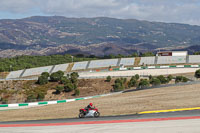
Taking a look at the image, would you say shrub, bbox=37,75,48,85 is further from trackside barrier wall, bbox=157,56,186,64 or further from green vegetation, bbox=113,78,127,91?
trackside barrier wall, bbox=157,56,186,64

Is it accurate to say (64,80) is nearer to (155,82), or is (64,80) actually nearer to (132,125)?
(155,82)

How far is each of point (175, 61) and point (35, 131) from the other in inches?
4216

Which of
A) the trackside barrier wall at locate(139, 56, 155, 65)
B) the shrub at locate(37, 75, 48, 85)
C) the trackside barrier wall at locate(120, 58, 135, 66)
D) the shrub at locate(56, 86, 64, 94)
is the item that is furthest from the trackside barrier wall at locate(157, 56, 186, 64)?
the shrub at locate(56, 86, 64, 94)

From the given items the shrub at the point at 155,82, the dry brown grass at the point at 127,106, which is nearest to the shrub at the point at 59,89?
the shrub at the point at 155,82

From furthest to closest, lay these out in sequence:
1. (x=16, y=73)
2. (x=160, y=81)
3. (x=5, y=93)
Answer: (x=16, y=73) < (x=5, y=93) < (x=160, y=81)

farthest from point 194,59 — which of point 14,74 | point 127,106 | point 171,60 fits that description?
point 127,106

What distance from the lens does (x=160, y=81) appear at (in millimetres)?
73312

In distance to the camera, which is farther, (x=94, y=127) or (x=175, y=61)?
(x=175, y=61)

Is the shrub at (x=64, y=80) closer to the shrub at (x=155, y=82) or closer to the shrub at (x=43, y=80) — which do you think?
the shrub at (x=43, y=80)

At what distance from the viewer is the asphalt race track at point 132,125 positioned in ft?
67.9

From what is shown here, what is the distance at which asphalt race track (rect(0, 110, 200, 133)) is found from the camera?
20.7 m

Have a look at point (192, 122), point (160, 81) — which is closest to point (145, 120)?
point (192, 122)

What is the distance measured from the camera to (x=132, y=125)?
73.8ft

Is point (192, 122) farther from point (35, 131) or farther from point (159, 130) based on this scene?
point (35, 131)
